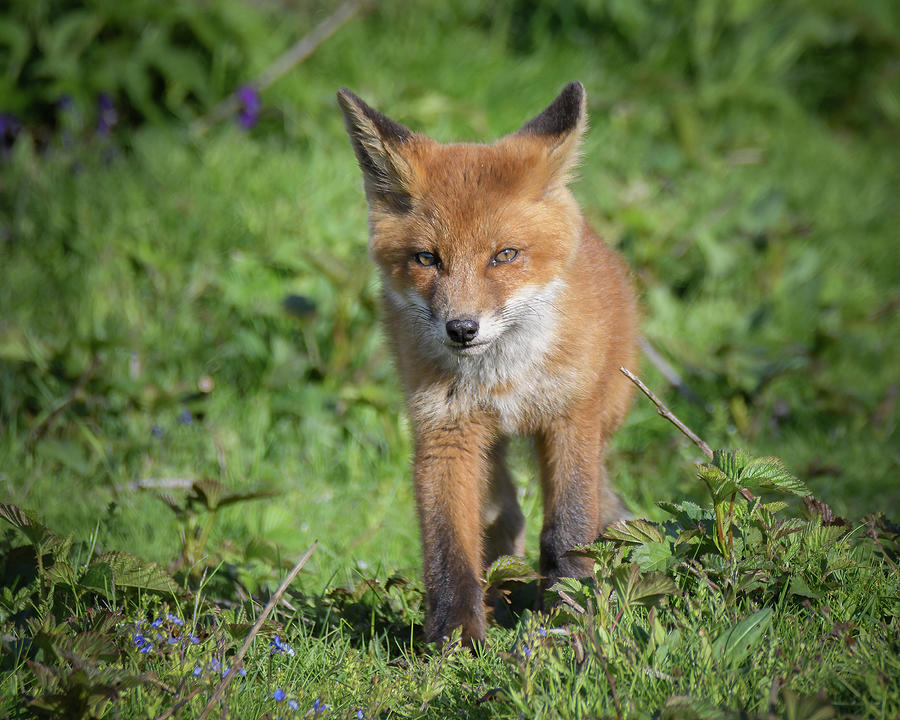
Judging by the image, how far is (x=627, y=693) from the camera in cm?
249

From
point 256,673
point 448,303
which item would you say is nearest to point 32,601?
point 256,673

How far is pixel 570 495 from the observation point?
3.56 m

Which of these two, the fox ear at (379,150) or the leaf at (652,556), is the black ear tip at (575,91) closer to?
the fox ear at (379,150)

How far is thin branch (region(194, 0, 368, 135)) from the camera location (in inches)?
298

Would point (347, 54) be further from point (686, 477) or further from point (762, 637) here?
point (762, 637)

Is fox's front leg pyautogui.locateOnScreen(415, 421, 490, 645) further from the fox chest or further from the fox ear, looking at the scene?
the fox ear

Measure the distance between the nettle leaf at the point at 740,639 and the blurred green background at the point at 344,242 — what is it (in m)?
1.62

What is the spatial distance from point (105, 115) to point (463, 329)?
5.12 meters

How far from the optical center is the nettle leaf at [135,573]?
3236mm

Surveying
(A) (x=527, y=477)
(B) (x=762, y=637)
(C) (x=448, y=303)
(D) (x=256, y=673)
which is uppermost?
(C) (x=448, y=303)

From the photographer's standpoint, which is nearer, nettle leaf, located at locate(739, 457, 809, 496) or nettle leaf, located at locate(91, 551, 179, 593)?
nettle leaf, located at locate(739, 457, 809, 496)

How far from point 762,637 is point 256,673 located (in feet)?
5.24

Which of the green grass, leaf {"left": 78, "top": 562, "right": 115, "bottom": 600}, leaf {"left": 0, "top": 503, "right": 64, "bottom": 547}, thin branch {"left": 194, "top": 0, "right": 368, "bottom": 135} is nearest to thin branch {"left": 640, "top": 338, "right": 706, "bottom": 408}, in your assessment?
the green grass

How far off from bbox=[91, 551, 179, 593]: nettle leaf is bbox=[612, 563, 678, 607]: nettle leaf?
158cm
